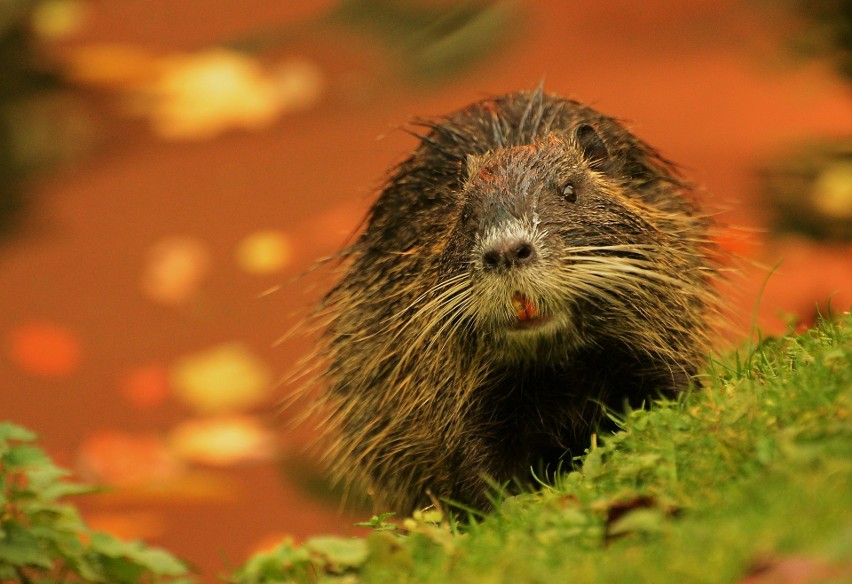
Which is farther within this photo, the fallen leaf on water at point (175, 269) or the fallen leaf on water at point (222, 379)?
the fallen leaf on water at point (175, 269)

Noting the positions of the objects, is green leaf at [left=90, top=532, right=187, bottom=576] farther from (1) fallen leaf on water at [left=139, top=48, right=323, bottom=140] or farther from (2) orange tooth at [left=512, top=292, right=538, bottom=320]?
(1) fallen leaf on water at [left=139, top=48, right=323, bottom=140]

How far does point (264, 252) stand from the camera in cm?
981

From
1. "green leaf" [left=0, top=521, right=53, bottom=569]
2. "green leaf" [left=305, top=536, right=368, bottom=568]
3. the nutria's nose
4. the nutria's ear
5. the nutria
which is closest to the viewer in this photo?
"green leaf" [left=305, top=536, right=368, bottom=568]

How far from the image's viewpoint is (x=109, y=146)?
34.9 ft

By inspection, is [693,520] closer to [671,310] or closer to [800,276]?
[671,310]

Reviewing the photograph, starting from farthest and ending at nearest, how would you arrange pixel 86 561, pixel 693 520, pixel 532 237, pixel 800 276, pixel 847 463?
pixel 800 276
pixel 532 237
pixel 86 561
pixel 693 520
pixel 847 463

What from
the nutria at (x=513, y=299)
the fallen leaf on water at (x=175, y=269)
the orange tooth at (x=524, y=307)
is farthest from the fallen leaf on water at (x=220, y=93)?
the orange tooth at (x=524, y=307)

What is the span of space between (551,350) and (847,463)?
1.76 metres

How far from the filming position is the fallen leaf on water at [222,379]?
9336 millimetres

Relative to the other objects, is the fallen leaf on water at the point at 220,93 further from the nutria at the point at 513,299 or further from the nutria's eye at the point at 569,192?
the nutria's eye at the point at 569,192

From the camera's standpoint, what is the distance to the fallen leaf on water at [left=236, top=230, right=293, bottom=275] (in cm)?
971

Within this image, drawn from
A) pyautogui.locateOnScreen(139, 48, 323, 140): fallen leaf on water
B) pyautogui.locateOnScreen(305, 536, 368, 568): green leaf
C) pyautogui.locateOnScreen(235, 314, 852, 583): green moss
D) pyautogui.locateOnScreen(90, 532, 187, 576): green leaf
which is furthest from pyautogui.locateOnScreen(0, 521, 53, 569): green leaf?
pyautogui.locateOnScreen(139, 48, 323, 140): fallen leaf on water

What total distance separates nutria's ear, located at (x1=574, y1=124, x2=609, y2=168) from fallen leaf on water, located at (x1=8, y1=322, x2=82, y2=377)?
19.3 feet

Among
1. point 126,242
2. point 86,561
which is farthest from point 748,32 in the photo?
point 86,561
